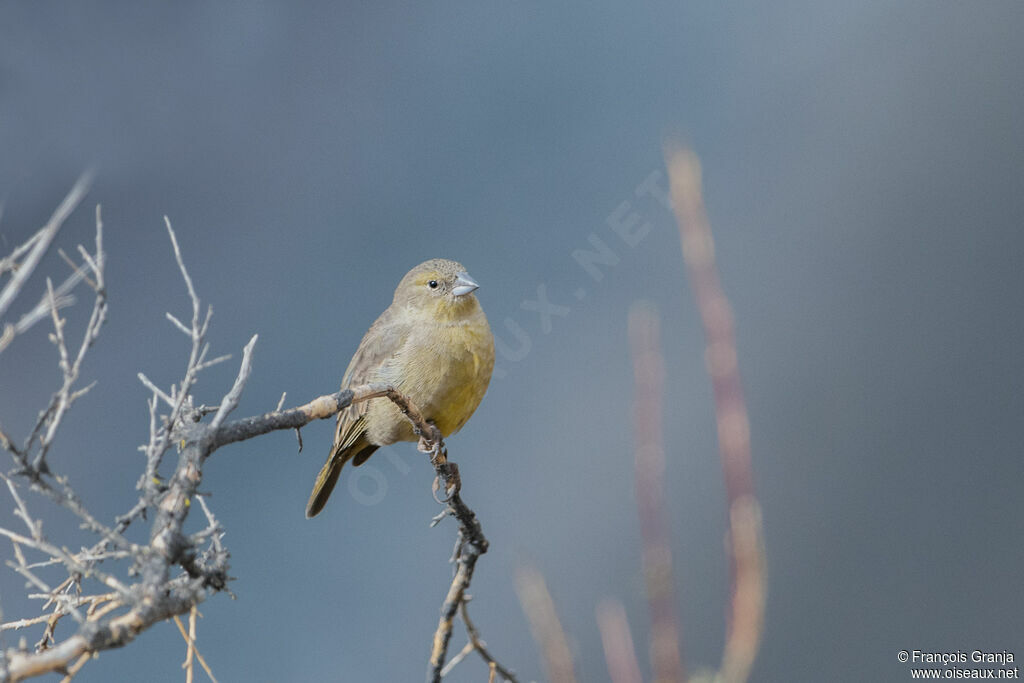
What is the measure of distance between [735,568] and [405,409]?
207cm

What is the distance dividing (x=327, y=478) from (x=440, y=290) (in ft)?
3.21

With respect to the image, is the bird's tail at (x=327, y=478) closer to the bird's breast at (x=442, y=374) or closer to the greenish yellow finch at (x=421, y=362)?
the greenish yellow finch at (x=421, y=362)

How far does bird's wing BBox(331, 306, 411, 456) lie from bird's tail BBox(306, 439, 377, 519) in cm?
5

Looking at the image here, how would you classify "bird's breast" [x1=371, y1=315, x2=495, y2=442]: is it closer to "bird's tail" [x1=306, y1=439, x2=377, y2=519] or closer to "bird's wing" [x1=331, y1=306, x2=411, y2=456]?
"bird's wing" [x1=331, y1=306, x2=411, y2=456]

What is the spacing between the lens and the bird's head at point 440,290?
3.92 m

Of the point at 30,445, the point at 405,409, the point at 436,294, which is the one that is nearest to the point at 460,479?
the point at 405,409

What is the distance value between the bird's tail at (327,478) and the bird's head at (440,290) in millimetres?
664

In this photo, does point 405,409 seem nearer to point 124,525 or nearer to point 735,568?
point 124,525

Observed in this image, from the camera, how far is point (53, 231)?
4.96 feet

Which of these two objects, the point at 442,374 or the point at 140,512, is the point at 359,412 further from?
the point at 140,512

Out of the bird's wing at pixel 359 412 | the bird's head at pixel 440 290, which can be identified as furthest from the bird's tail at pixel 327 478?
the bird's head at pixel 440 290

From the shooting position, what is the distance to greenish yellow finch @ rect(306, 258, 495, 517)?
12.2ft

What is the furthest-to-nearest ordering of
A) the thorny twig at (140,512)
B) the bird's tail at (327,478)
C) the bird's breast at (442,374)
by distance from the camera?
the bird's tail at (327,478), the bird's breast at (442,374), the thorny twig at (140,512)

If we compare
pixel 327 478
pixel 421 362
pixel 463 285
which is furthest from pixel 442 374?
pixel 327 478
